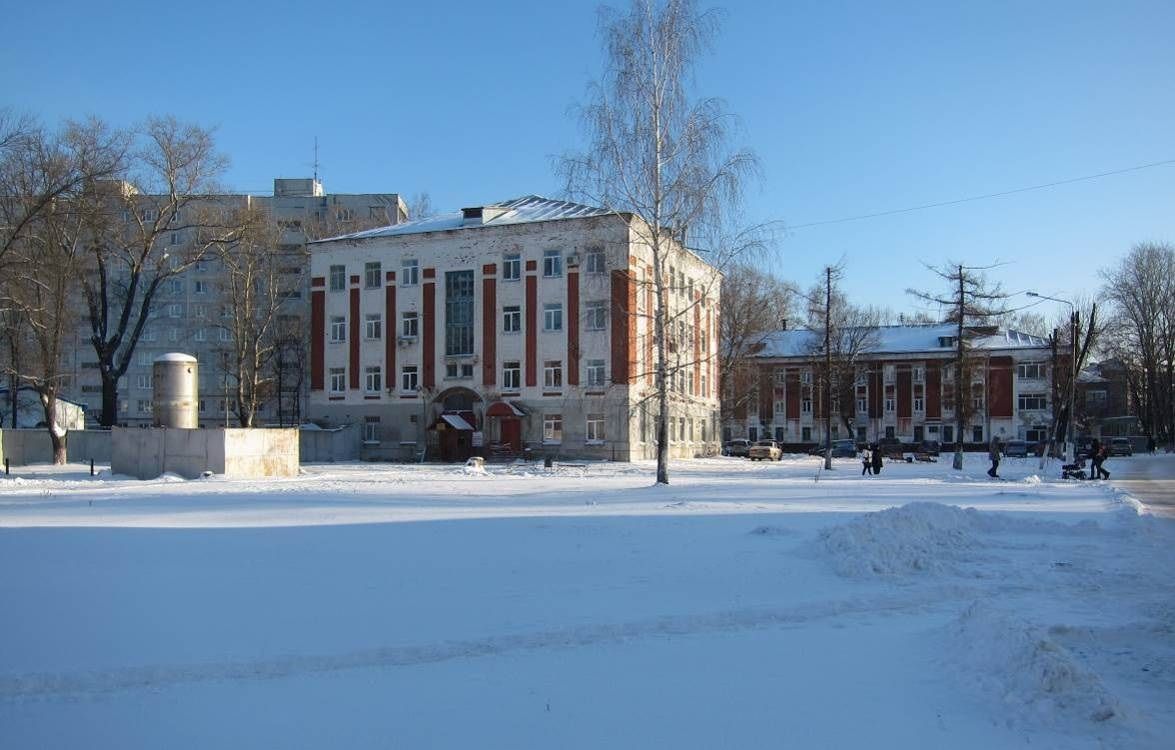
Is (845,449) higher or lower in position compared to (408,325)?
lower

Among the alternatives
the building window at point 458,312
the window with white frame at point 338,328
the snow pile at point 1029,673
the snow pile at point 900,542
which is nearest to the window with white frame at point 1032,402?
the building window at point 458,312

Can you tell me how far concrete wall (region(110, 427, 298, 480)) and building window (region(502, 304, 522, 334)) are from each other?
67.4 feet

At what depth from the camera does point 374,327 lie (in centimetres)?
5634

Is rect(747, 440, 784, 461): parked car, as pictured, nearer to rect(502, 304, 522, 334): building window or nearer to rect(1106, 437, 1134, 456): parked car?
rect(502, 304, 522, 334): building window

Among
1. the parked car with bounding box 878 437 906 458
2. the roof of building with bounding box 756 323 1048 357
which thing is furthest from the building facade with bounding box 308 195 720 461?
the roof of building with bounding box 756 323 1048 357

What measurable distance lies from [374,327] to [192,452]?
24368 mm

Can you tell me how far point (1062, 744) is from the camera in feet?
20.2

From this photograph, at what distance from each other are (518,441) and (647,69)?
27380 mm

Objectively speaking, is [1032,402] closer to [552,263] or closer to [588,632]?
[552,263]

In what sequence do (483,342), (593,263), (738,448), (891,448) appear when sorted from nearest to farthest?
(593,263)
(483,342)
(891,448)
(738,448)

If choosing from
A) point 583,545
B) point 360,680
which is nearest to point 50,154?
point 583,545

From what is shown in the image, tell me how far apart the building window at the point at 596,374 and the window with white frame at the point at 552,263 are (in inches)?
213

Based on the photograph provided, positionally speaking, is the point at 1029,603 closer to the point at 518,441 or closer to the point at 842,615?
the point at 842,615

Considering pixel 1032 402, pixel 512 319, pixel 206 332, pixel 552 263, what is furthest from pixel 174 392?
pixel 1032 402
